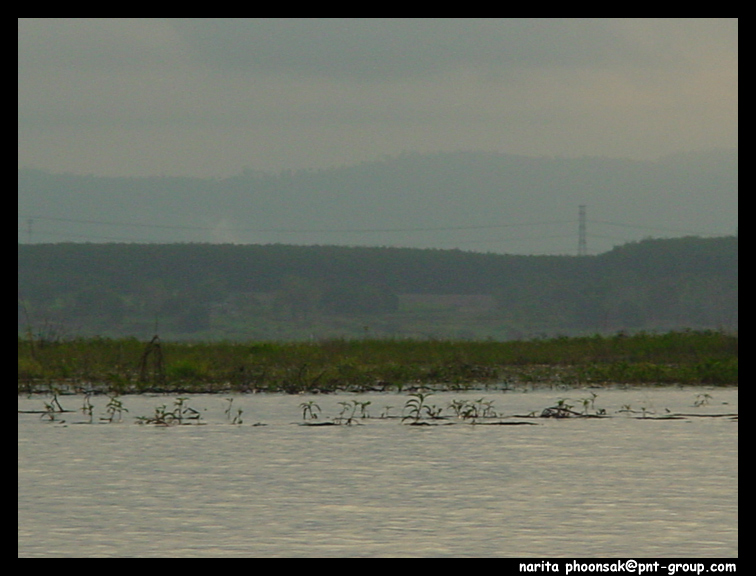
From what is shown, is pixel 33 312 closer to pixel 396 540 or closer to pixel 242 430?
pixel 242 430

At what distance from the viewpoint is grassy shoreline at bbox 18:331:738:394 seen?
25141 millimetres

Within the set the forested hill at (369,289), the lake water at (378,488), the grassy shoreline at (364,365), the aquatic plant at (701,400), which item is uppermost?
the forested hill at (369,289)

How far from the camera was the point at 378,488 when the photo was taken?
12836 mm

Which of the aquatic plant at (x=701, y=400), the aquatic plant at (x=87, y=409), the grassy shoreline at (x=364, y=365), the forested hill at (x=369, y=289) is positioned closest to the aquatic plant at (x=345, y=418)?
the grassy shoreline at (x=364, y=365)

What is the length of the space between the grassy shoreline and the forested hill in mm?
Answer: 73547

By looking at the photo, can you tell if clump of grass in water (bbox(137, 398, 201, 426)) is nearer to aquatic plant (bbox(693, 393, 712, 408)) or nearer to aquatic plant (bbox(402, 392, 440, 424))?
aquatic plant (bbox(402, 392, 440, 424))

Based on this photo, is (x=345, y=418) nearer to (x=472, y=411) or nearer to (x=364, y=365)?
(x=472, y=411)

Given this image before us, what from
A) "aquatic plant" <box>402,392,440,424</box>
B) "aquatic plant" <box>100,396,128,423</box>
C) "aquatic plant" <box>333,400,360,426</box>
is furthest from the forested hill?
"aquatic plant" <box>333,400,360,426</box>

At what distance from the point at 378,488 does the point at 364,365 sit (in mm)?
15982

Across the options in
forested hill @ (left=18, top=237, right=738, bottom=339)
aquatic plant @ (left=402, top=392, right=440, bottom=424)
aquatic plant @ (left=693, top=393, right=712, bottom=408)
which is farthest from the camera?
forested hill @ (left=18, top=237, right=738, bottom=339)

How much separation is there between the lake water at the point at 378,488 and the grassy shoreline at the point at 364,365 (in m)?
5.32

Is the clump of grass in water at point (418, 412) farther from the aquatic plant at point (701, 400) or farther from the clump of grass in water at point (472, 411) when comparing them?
the aquatic plant at point (701, 400)

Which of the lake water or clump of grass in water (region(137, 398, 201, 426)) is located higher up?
clump of grass in water (region(137, 398, 201, 426))

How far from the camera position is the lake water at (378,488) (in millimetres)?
10195
